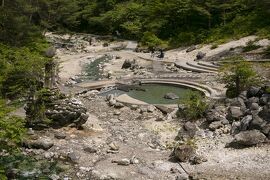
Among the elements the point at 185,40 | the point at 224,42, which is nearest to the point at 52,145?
the point at 224,42

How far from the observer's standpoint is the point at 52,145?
20.6 m

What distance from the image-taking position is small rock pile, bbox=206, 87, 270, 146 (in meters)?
20.2

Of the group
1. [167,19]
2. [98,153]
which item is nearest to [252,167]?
[98,153]

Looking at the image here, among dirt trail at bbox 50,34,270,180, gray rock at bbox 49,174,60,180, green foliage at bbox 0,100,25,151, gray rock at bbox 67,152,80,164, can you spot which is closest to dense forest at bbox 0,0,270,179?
green foliage at bbox 0,100,25,151

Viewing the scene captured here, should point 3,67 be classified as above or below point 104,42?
above

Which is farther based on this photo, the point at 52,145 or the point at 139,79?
the point at 139,79

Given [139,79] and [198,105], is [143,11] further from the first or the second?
[198,105]

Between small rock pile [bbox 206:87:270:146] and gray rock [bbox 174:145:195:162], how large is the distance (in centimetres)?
259

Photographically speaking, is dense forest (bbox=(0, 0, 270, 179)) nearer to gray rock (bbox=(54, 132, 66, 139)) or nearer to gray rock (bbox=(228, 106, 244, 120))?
gray rock (bbox=(54, 132, 66, 139))

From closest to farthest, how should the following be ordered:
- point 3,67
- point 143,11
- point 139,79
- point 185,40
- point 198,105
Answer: point 198,105 → point 3,67 → point 139,79 → point 185,40 → point 143,11

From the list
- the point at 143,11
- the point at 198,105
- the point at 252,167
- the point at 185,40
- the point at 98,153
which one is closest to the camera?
the point at 252,167

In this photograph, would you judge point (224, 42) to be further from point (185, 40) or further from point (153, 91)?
point (153, 91)

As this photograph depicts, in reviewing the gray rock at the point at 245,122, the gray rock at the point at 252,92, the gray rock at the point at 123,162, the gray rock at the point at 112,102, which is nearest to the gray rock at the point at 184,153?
the gray rock at the point at 123,162

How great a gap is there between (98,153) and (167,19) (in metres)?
45.8
